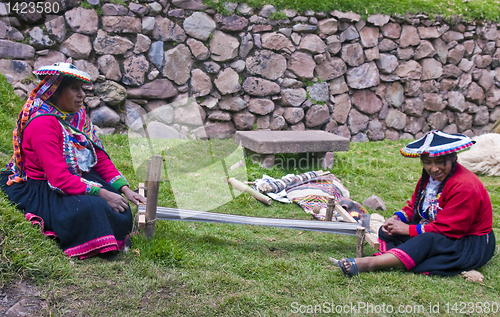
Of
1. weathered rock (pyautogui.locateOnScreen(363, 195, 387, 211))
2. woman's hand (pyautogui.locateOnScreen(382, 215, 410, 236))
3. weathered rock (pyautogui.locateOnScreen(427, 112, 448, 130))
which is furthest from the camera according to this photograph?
weathered rock (pyautogui.locateOnScreen(427, 112, 448, 130))

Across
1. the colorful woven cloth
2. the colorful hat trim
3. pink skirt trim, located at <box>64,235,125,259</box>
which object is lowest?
the colorful woven cloth

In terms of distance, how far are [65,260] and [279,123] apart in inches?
195

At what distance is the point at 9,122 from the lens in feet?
15.4

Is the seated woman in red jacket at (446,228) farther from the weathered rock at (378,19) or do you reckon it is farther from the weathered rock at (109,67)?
the weathered rock at (378,19)

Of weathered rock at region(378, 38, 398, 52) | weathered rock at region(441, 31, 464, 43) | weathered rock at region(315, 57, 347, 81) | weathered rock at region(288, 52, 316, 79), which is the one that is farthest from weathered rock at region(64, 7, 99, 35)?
weathered rock at region(441, 31, 464, 43)

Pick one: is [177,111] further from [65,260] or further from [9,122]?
[65,260]

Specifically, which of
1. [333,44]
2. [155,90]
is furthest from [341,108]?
[155,90]

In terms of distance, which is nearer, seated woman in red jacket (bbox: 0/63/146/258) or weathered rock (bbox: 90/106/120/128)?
seated woman in red jacket (bbox: 0/63/146/258)

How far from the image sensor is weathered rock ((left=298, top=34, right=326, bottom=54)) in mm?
6820

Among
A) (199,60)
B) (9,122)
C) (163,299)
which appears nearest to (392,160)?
(199,60)

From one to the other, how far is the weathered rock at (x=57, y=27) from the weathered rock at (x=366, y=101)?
16.8 ft

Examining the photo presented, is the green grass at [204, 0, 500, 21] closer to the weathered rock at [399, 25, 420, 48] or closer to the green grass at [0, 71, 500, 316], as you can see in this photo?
the weathered rock at [399, 25, 420, 48]

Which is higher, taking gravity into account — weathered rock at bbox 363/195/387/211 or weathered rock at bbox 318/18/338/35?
weathered rock at bbox 318/18/338/35

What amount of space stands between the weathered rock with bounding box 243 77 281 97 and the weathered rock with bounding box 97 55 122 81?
2.06 meters
